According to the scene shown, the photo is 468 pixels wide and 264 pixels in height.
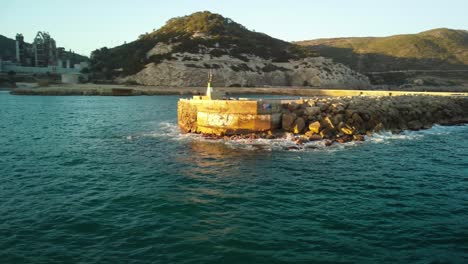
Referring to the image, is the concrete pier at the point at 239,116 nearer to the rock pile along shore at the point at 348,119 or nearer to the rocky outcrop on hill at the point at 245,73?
the rock pile along shore at the point at 348,119

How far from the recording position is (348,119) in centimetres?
2808

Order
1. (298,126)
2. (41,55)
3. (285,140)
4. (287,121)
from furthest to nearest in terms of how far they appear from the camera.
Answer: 1. (41,55)
2. (287,121)
3. (298,126)
4. (285,140)

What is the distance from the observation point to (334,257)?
929cm

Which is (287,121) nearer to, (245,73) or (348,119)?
(348,119)

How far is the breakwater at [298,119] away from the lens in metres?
26.3

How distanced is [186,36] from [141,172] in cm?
13228

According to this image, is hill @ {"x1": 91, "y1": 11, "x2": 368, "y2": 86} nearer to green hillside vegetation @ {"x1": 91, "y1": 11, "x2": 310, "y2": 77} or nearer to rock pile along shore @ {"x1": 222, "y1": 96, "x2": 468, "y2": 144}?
green hillside vegetation @ {"x1": 91, "y1": 11, "x2": 310, "y2": 77}

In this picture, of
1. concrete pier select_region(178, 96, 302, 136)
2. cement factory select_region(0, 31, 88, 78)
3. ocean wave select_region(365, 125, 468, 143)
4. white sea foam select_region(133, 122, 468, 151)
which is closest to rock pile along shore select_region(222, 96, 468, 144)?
ocean wave select_region(365, 125, 468, 143)

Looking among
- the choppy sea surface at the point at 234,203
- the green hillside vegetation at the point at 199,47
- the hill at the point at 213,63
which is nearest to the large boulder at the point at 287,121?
the choppy sea surface at the point at 234,203

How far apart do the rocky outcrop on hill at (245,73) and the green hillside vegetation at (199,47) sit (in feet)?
17.4

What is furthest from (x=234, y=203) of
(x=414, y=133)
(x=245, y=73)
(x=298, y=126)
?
(x=245, y=73)

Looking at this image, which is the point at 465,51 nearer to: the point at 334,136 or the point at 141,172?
the point at 334,136

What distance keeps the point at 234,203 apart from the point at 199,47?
119 metres

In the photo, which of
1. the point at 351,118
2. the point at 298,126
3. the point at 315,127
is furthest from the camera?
the point at 351,118
